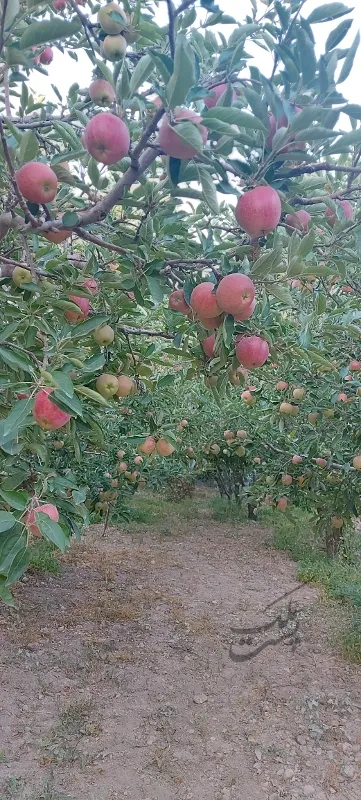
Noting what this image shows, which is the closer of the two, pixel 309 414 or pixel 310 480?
pixel 309 414

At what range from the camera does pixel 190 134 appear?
1.12 metres

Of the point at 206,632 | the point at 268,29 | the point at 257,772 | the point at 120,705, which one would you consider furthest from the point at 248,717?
the point at 268,29

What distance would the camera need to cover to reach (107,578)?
19.5ft

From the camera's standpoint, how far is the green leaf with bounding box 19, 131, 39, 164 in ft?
4.48

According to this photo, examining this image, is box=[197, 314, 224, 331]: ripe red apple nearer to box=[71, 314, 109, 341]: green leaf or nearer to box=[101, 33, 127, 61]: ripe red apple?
box=[71, 314, 109, 341]: green leaf

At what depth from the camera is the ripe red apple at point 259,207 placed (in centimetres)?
138

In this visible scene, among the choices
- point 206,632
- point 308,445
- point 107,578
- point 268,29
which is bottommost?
point 107,578

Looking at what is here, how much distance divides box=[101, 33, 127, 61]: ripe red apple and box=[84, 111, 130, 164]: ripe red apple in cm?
27

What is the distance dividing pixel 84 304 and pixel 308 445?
2763mm

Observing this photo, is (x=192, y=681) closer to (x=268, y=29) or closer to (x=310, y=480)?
(x=310, y=480)

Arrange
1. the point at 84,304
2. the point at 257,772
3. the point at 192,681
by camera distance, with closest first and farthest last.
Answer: the point at 84,304
the point at 257,772
the point at 192,681

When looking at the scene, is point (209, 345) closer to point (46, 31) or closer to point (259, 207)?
point (259, 207)

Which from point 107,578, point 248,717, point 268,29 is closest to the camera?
point 268,29

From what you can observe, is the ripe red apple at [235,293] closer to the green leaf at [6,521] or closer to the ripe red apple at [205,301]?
the ripe red apple at [205,301]
